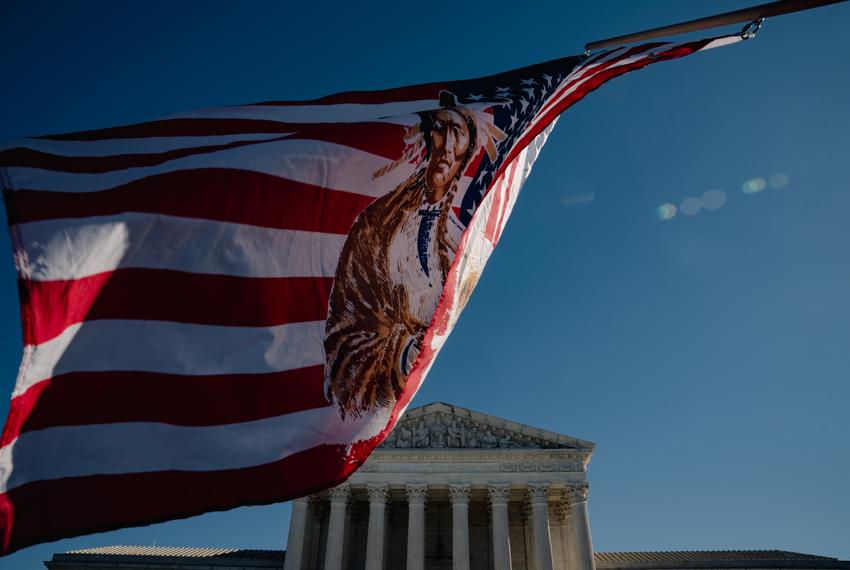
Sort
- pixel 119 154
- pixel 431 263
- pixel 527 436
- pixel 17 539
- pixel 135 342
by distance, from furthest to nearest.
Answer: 1. pixel 527 436
2. pixel 431 263
3. pixel 119 154
4. pixel 135 342
5. pixel 17 539

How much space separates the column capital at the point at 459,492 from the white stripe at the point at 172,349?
2824 cm

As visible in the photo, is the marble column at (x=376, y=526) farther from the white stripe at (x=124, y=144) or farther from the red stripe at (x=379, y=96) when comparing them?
the white stripe at (x=124, y=144)

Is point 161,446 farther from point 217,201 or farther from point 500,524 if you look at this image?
point 500,524

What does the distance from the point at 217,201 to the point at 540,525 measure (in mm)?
29059

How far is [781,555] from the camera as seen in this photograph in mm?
34000

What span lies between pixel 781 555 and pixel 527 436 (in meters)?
17.6

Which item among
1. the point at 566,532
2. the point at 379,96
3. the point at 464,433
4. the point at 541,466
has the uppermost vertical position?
the point at 464,433

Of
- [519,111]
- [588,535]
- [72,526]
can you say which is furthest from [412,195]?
[588,535]

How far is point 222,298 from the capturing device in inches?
161

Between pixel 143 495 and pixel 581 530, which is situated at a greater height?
pixel 581 530

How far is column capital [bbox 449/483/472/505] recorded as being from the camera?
30266mm

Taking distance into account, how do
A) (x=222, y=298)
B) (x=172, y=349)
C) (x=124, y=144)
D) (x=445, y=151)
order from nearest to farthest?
(x=172, y=349) → (x=222, y=298) → (x=124, y=144) → (x=445, y=151)

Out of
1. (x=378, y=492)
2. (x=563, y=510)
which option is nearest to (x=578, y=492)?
(x=563, y=510)

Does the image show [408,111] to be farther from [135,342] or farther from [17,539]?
[17,539]
